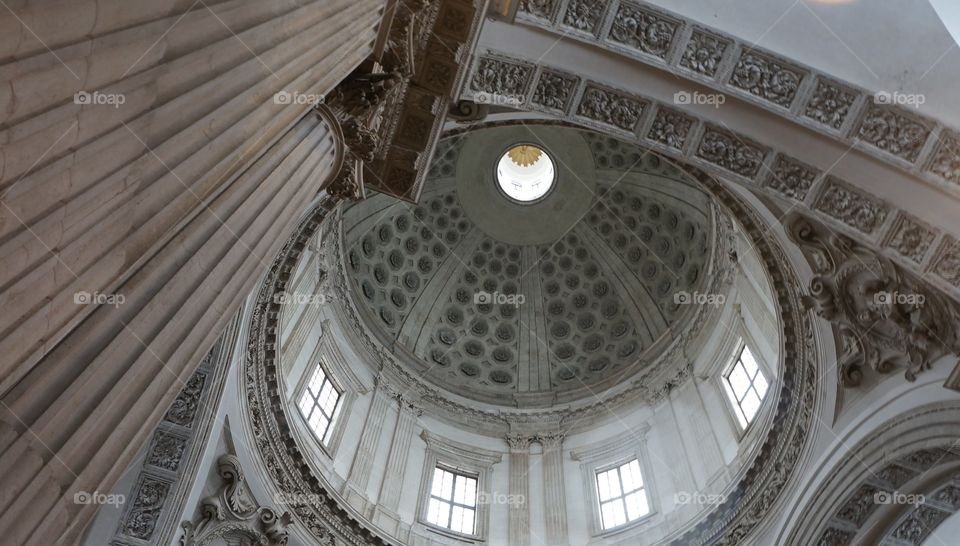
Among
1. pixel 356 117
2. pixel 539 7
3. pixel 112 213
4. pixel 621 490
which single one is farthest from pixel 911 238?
pixel 621 490

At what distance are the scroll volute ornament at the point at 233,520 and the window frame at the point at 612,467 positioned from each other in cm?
800

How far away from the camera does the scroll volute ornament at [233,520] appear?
1245 cm

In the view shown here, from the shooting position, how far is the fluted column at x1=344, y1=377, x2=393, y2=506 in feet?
55.8

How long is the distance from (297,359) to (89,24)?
13.7 m

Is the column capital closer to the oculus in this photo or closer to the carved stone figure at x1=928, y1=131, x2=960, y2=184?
the oculus

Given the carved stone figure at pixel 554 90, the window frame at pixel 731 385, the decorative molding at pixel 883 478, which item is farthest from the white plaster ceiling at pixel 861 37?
the window frame at pixel 731 385

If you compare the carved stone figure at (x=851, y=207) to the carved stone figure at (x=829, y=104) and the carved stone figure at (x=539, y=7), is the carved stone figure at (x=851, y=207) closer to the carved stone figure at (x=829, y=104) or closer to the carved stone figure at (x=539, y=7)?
the carved stone figure at (x=829, y=104)

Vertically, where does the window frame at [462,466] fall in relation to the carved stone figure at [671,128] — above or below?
above

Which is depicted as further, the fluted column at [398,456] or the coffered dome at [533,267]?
the coffered dome at [533,267]

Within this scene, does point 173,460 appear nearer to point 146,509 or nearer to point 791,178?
point 146,509

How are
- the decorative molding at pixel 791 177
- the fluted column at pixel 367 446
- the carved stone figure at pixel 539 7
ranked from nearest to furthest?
the carved stone figure at pixel 539 7 → the decorative molding at pixel 791 177 → the fluted column at pixel 367 446

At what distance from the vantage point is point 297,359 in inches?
665

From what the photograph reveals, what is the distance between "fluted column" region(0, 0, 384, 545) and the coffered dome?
15588 millimetres

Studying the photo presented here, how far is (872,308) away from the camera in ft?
37.3
